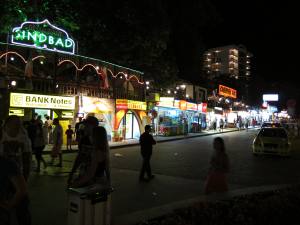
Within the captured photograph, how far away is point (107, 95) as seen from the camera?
29.0 meters

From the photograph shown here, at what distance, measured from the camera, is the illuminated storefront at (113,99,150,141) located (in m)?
29.5

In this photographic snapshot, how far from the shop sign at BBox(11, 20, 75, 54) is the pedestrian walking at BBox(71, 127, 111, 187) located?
18.2m

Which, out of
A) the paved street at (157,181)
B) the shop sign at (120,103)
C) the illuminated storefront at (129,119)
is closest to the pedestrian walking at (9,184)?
the paved street at (157,181)

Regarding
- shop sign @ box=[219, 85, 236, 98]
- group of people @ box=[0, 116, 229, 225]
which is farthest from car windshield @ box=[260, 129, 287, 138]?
shop sign @ box=[219, 85, 236, 98]

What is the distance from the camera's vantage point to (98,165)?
569cm

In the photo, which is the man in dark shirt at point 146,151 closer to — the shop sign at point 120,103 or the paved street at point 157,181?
the paved street at point 157,181

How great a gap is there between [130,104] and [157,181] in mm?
19107

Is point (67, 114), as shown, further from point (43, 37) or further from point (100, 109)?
point (43, 37)

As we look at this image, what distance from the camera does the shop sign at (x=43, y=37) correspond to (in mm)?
22391

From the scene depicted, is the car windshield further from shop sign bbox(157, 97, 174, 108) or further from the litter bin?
shop sign bbox(157, 97, 174, 108)

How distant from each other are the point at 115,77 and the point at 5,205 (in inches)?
1003

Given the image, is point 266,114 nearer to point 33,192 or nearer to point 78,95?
point 78,95

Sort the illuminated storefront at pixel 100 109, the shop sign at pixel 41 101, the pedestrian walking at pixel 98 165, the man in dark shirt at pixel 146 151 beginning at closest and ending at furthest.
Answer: the pedestrian walking at pixel 98 165 < the man in dark shirt at pixel 146 151 < the shop sign at pixel 41 101 < the illuminated storefront at pixel 100 109

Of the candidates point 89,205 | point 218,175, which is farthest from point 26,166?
point 218,175
